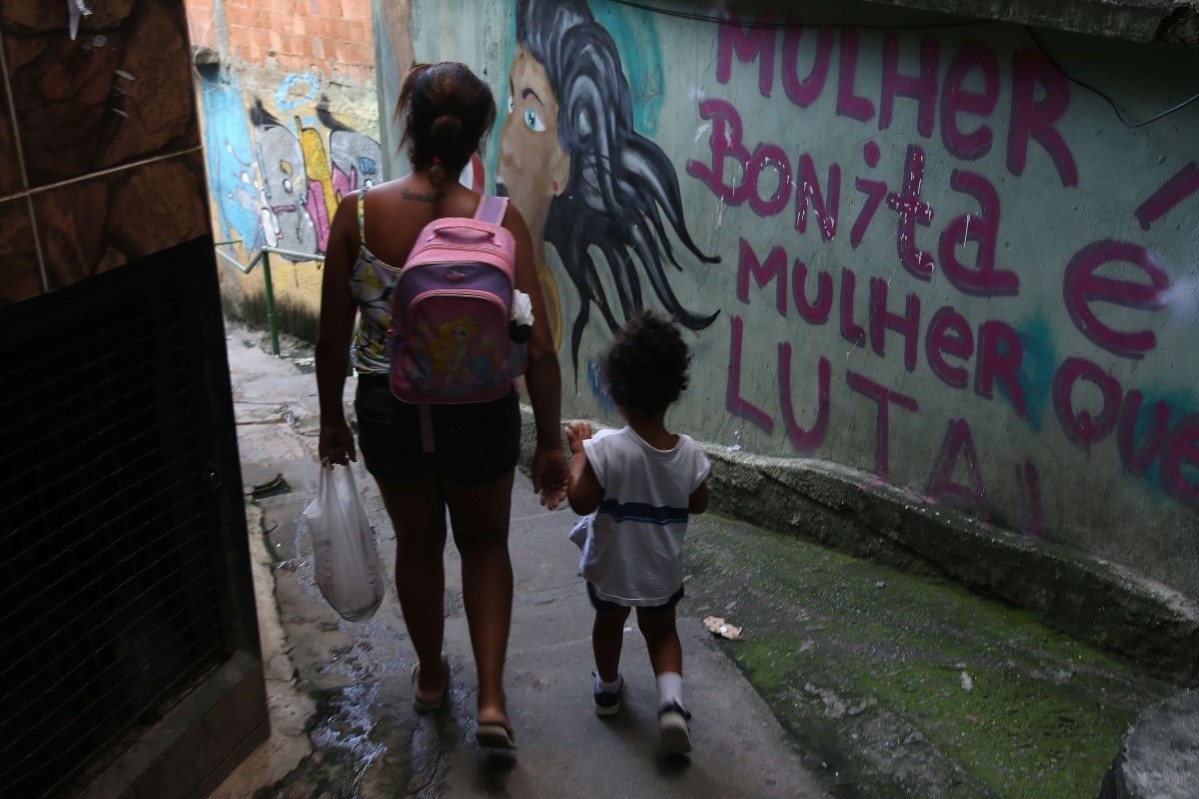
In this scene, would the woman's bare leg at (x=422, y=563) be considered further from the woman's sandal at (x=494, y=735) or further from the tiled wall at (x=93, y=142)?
the tiled wall at (x=93, y=142)

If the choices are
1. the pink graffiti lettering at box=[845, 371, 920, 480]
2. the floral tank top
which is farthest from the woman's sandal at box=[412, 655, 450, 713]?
the pink graffiti lettering at box=[845, 371, 920, 480]

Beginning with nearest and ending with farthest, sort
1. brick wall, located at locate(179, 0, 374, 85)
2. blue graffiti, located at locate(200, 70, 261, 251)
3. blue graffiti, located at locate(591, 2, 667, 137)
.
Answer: blue graffiti, located at locate(591, 2, 667, 137) → brick wall, located at locate(179, 0, 374, 85) → blue graffiti, located at locate(200, 70, 261, 251)

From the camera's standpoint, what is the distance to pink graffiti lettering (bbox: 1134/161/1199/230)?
313 cm

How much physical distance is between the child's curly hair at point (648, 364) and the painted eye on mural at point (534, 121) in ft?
9.67

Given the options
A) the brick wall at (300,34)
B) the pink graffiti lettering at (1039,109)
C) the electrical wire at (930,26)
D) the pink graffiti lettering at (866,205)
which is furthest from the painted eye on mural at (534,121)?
the brick wall at (300,34)

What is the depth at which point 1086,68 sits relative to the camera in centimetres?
332

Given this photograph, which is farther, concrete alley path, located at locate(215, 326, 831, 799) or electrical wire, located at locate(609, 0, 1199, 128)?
electrical wire, located at locate(609, 0, 1199, 128)

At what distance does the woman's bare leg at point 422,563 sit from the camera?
2.94 metres

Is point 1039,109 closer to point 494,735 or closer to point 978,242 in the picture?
point 978,242

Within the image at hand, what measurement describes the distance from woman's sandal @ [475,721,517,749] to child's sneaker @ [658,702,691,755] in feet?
1.31

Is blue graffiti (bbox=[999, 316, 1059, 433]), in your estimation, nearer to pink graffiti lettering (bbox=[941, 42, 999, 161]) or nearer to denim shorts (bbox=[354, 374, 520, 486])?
pink graffiti lettering (bbox=[941, 42, 999, 161])

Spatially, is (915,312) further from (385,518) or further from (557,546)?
(385,518)

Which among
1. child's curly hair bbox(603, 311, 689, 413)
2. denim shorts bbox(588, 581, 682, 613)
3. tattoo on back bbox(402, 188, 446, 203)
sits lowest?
denim shorts bbox(588, 581, 682, 613)

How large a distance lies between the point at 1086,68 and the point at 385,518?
10.9 ft
